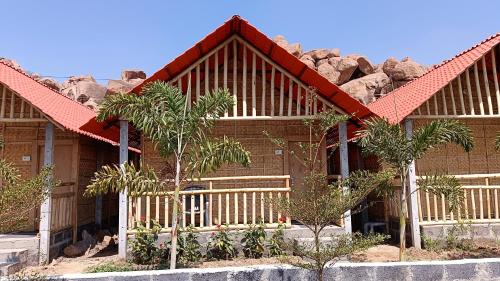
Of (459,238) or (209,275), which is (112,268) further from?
(459,238)

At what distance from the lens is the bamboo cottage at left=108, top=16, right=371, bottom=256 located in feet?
29.1

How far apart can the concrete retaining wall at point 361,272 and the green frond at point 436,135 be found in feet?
7.69

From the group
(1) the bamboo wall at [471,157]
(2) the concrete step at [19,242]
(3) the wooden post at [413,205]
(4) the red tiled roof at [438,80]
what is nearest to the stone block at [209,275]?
(2) the concrete step at [19,242]

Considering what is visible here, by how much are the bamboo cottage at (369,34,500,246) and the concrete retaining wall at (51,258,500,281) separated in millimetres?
3314

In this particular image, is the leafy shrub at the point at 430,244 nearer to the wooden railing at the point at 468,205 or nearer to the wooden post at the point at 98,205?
the wooden railing at the point at 468,205

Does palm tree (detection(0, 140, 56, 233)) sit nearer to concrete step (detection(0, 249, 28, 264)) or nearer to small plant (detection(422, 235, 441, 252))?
concrete step (detection(0, 249, 28, 264))

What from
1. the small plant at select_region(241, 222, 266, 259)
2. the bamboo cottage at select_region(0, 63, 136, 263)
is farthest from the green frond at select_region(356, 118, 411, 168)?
the bamboo cottage at select_region(0, 63, 136, 263)

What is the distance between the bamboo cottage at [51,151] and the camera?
9.01 m

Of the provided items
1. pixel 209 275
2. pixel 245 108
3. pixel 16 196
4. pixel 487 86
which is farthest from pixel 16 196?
pixel 487 86

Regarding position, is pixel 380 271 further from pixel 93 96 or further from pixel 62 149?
pixel 93 96

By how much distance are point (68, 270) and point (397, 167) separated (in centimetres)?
719

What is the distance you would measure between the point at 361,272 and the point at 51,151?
7.24 meters

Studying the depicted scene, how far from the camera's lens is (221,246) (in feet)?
27.6

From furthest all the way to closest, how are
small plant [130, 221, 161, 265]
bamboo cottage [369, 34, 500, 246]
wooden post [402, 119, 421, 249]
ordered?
bamboo cottage [369, 34, 500, 246] → wooden post [402, 119, 421, 249] → small plant [130, 221, 161, 265]
